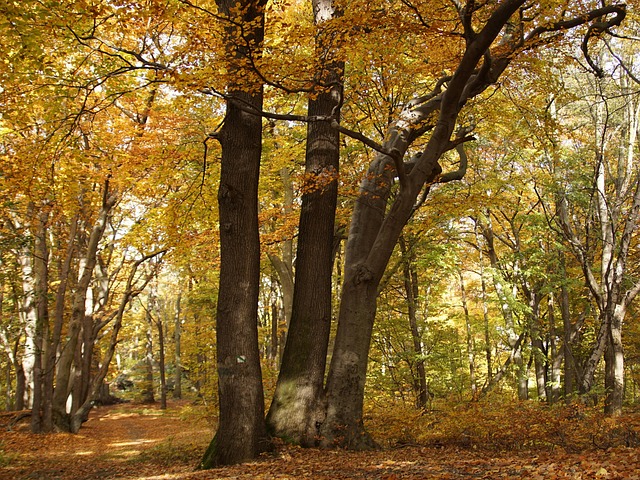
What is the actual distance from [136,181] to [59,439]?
22.8ft

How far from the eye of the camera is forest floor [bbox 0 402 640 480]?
4.86 metres

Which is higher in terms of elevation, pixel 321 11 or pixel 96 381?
pixel 321 11

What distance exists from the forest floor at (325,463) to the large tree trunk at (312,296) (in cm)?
49

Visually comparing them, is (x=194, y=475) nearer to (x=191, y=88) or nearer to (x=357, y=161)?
(x=191, y=88)

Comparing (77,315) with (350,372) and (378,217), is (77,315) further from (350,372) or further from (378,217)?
(378,217)

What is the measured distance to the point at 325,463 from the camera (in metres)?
6.07

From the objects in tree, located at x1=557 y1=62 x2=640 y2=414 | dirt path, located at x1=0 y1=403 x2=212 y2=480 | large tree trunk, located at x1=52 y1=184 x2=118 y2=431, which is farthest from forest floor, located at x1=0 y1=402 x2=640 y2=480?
tree, located at x1=557 y1=62 x2=640 y2=414

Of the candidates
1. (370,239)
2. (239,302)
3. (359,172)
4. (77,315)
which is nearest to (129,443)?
(77,315)

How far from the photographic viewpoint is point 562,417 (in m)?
6.85

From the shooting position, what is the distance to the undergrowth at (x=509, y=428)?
6.81 m

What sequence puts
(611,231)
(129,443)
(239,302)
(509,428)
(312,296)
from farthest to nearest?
(129,443) → (611,231) → (312,296) → (509,428) → (239,302)

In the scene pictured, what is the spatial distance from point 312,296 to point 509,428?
3386 mm

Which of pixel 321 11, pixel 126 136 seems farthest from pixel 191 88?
pixel 126 136

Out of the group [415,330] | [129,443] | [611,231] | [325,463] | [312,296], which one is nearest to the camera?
[325,463]
